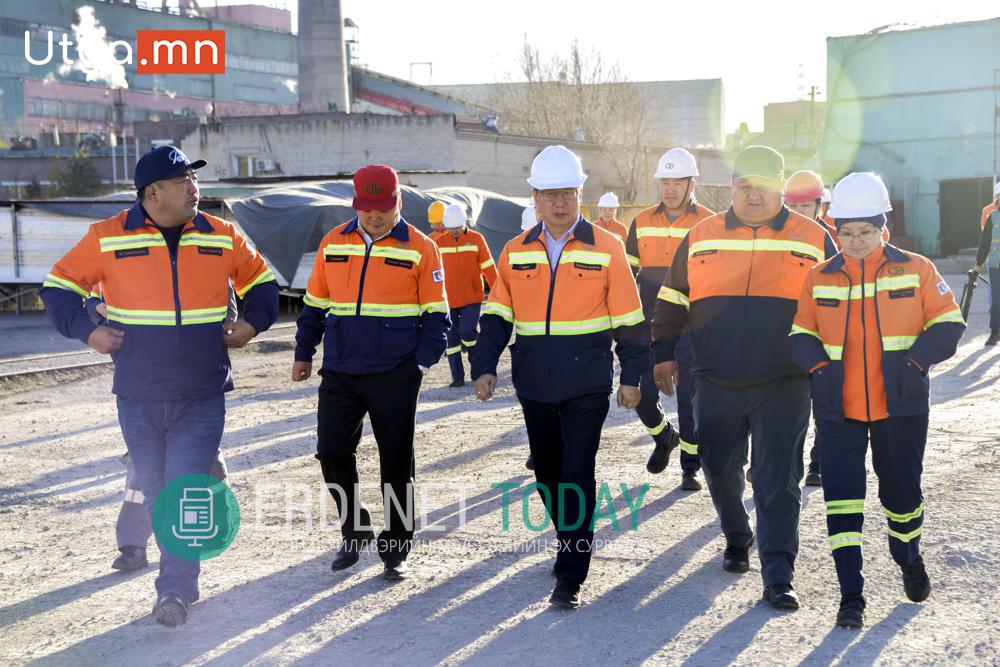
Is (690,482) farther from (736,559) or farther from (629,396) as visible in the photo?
(629,396)

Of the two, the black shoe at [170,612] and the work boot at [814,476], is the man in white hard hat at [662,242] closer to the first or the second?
the work boot at [814,476]

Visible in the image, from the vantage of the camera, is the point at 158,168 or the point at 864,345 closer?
the point at 864,345

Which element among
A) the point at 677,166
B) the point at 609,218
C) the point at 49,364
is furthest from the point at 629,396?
the point at 49,364

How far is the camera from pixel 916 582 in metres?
5.12

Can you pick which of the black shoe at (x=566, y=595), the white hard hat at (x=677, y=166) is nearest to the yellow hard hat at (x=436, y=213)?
the white hard hat at (x=677, y=166)

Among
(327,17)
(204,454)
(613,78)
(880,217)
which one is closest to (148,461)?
(204,454)

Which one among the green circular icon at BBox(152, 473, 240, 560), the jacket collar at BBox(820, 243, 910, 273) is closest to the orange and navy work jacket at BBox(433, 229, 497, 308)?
the green circular icon at BBox(152, 473, 240, 560)

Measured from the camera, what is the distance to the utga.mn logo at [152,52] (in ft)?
236

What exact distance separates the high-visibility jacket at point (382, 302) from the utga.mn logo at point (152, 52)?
2734 inches

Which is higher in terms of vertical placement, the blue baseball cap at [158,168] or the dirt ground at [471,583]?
the blue baseball cap at [158,168]

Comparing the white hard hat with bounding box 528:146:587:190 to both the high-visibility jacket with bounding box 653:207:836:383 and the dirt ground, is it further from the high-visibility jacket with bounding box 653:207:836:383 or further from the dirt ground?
the dirt ground

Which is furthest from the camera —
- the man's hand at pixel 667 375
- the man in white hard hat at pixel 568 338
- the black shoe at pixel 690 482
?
the black shoe at pixel 690 482

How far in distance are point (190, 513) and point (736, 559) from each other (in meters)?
2.69

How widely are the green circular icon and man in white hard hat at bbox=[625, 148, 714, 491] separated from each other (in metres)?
3.11
